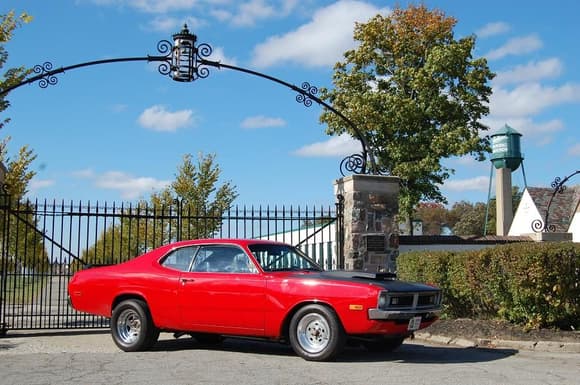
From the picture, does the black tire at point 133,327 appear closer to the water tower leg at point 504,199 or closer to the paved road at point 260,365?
the paved road at point 260,365

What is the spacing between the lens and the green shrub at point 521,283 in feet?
32.1

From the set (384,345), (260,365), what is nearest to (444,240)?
(384,345)

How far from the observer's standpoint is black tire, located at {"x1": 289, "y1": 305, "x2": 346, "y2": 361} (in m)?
7.61

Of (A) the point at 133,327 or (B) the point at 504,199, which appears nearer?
(A) the point at 133,327

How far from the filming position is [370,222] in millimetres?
12570

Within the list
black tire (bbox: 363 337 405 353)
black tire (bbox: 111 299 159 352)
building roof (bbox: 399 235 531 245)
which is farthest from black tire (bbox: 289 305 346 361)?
building roof (bbox: 399 235 531 245)

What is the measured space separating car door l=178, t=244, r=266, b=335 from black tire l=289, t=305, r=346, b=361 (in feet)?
1.60

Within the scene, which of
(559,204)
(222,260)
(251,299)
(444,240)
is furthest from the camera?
(559,204)

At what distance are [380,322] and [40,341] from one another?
542 cm

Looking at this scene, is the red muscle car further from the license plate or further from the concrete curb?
the concrete curb

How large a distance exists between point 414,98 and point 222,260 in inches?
868

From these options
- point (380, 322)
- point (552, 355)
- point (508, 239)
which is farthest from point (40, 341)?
point (508, 239)

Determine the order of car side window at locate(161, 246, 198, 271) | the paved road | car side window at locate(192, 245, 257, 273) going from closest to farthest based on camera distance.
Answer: the paved road → car side window at locate(192, 245, 257, 273) → car side window at locate(161, 246, 198, 271)

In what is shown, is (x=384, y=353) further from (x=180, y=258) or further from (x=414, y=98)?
(x=414, y=98)
